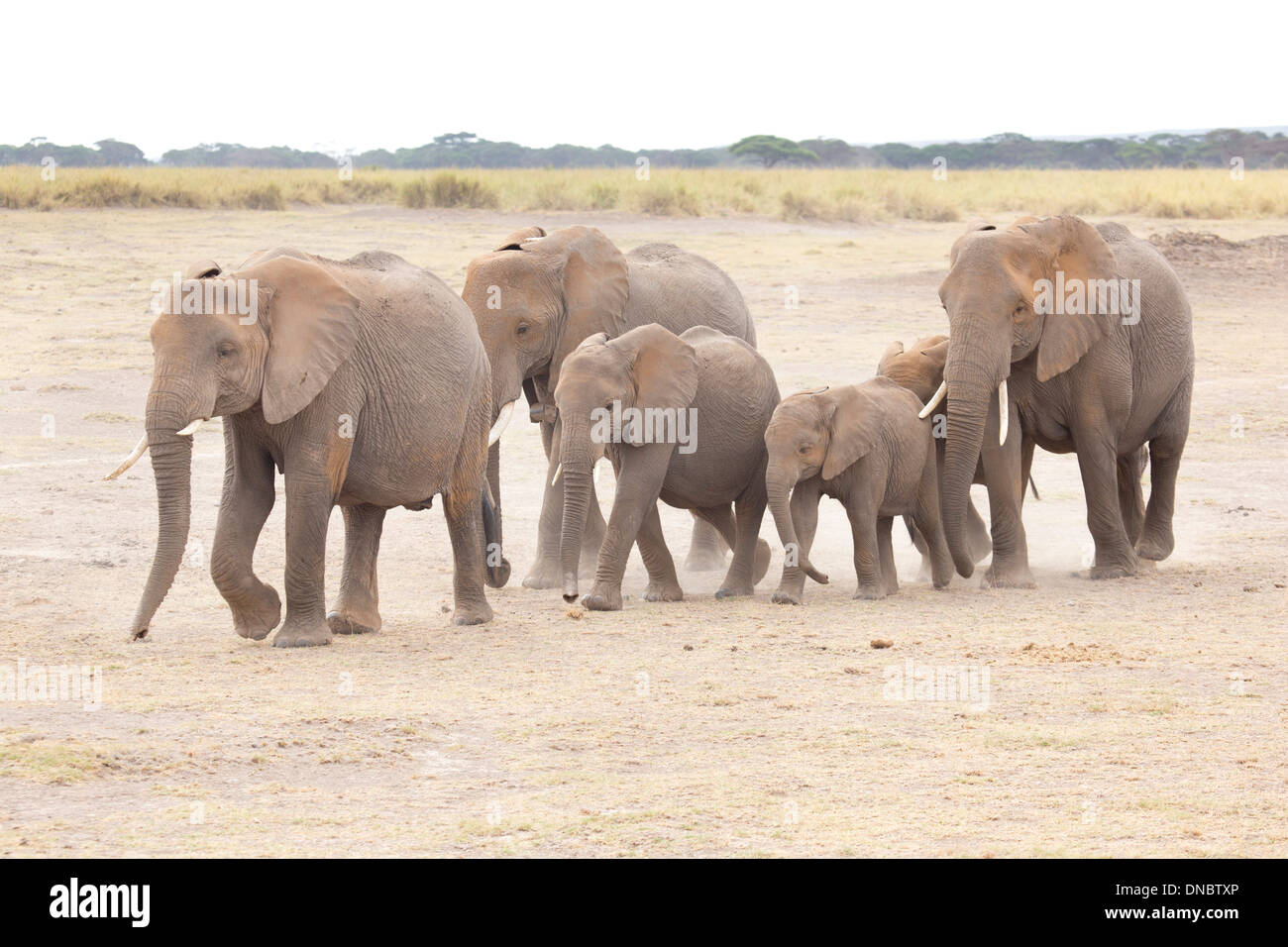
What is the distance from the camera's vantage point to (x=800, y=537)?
10852 mm

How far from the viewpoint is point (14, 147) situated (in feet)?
242

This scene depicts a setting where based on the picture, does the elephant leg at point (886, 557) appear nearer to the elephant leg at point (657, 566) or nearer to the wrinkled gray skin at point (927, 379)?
the wrinkled gray skin at point (927, 379)

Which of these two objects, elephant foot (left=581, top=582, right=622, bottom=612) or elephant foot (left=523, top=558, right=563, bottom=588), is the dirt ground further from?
elephant foot (left=523, top=558, right=563, bottom=588)

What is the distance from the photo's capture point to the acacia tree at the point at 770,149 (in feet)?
248

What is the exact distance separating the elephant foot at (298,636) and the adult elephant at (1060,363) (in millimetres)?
3995

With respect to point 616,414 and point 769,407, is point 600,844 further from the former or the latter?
point 769,407

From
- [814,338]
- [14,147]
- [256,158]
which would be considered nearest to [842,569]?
[814,338]

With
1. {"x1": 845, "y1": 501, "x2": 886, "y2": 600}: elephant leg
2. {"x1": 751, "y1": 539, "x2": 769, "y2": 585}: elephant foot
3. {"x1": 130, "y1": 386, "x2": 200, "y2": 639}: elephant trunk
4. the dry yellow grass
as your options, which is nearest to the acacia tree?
the dry yellow grass

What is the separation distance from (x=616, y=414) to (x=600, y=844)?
4.82 m

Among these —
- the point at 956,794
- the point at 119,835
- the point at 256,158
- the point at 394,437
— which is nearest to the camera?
the point at 119,835

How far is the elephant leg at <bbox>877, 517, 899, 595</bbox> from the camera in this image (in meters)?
11.1

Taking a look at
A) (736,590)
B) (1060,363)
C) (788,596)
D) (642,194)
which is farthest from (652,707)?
(642,194)

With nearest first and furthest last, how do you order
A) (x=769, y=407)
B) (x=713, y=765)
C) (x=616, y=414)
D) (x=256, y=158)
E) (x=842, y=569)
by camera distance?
1. (x=713, y=765)
2. (x=616, y=414)
3. (x=769, y=407)
4. (x=842, y=569)
5. (x=256, y=158)

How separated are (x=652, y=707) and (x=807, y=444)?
293 cm
